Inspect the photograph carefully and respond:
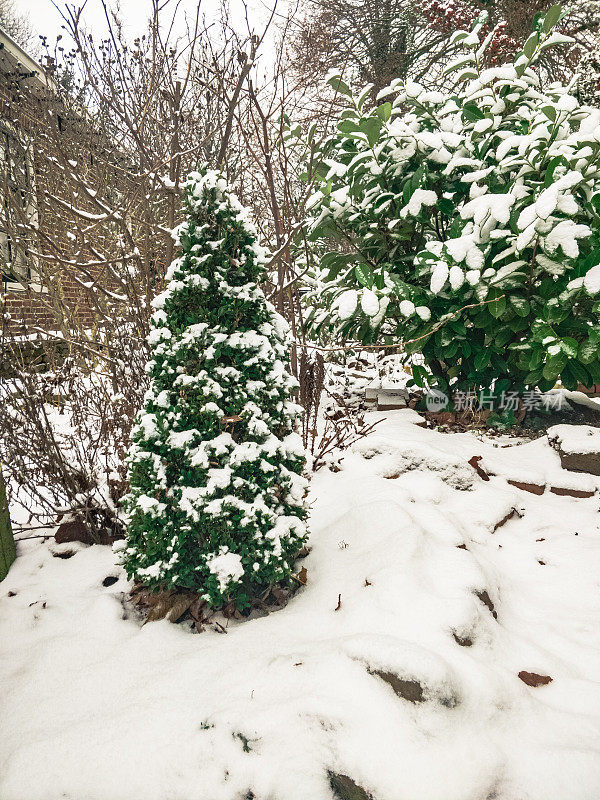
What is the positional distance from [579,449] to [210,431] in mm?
2313

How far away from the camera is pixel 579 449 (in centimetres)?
307

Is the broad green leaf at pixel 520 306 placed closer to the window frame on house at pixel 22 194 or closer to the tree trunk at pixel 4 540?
the tree trunk at pixel 4 540

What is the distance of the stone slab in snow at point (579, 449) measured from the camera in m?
3.06

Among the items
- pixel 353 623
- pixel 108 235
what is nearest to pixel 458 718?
pixel 353 623

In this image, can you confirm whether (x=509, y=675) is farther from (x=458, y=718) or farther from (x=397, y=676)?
(x=397, y=676)

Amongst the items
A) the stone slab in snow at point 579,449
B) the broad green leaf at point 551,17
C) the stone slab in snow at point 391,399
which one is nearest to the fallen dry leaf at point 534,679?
the stone slab in snow at point 579,449

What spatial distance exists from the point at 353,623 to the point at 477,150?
9.60 ft

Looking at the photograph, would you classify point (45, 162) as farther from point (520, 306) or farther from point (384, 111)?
point (520, 306)

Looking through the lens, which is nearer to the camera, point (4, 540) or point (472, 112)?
point (4, 540)

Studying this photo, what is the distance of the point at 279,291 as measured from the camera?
9.86ft

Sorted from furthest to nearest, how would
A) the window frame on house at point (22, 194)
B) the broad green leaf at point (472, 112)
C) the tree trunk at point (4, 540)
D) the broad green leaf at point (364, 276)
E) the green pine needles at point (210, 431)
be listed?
1. the window frame on house at point (22, 194)
2. the broad green leaf at point (472, 112)
3. the broad green leaf at point (364, 276)
4. the tree trunk at point (4, 540)
5. the green pine needles at point (210, 431)

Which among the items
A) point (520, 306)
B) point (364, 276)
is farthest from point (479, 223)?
point (364, 276)

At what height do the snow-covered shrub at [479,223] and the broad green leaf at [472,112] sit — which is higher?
the broad green leaf at [472,112]

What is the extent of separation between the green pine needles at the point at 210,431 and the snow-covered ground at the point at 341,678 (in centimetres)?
27
